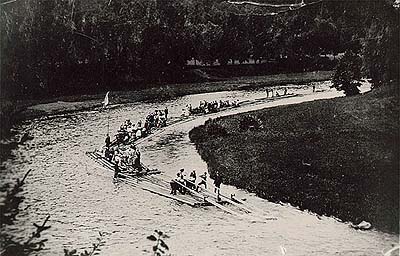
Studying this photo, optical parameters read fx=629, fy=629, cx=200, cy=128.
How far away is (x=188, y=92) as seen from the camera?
2.00 m

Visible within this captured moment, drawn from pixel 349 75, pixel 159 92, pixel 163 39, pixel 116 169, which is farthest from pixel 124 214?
pixel 349 75

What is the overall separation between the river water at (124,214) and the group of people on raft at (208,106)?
0.16m

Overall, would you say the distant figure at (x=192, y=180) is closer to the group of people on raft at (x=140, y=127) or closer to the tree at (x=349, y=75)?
the group of people on raft at (x=140, y=127)

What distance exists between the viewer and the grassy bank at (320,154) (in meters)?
1.97

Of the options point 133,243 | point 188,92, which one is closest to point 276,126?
point 188,92

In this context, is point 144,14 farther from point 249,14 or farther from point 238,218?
point 238,218

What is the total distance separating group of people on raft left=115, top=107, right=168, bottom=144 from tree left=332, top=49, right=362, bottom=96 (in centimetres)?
57

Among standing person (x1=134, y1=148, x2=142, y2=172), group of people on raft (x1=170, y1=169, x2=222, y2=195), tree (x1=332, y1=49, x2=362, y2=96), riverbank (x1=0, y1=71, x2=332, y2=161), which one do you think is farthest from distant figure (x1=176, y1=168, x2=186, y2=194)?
tree (x1=332, y1=49, x2=362, y2=96)

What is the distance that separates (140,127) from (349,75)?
27.5 inches

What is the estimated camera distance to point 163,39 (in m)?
1.99

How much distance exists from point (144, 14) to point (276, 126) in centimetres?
55

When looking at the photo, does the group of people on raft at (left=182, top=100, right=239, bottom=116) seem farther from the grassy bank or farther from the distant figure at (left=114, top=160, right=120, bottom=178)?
the distant figure at (left=114, top=160, right=120, bottom=178)

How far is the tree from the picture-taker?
6.71 ft

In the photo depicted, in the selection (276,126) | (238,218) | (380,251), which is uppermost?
(276,126)
